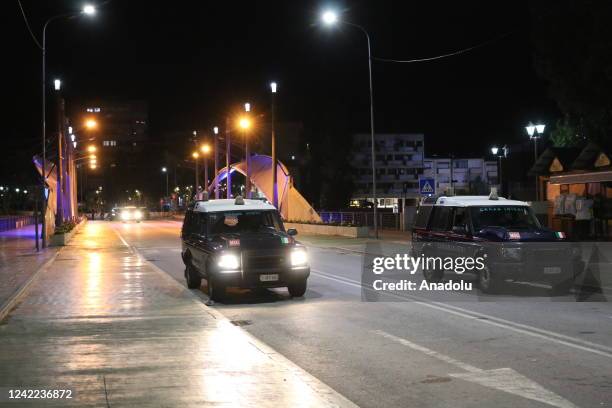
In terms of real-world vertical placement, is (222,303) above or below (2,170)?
below

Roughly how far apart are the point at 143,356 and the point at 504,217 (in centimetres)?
931

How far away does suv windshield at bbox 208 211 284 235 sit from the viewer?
14906 mm

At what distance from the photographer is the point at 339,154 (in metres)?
73.5

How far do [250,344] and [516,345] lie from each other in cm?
336

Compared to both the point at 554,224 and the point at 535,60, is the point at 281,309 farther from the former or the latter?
the point at 535,60

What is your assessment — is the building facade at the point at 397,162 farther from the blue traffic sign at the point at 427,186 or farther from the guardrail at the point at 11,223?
the blue traffic sign at the point at 427,186

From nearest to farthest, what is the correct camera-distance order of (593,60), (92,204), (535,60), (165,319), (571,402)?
(571,402) < (165,319) < (593,60) < (535,60) < (92,204)

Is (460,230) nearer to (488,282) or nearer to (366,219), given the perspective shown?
(488,282)

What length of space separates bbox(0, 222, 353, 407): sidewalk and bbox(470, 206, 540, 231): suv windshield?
596cm

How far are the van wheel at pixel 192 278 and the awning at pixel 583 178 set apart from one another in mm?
17857

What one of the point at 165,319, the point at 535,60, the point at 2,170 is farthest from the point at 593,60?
the point at 2,170

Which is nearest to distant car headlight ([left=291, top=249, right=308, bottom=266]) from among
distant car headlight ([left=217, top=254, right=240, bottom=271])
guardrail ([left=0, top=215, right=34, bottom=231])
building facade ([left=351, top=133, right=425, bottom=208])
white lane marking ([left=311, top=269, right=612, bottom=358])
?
distant car headlight ([left=217, top=254, right=240, bottom=271])

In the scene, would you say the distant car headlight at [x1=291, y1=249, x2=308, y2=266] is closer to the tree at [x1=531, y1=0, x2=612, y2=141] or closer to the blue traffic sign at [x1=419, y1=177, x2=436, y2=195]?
the blue traffic sign at [x1=419, y1=177, x2=436, y2=195]

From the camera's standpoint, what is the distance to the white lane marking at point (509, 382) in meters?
6.66
